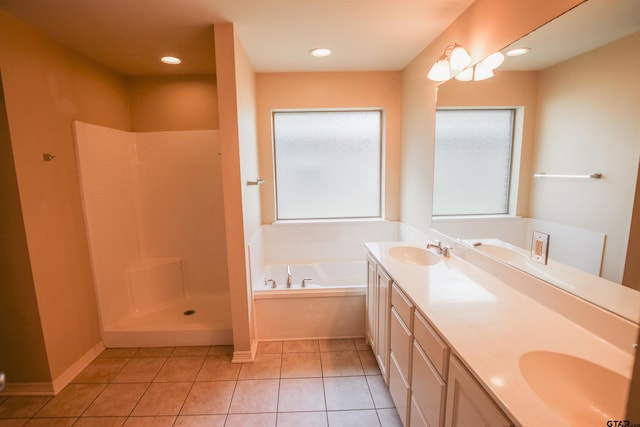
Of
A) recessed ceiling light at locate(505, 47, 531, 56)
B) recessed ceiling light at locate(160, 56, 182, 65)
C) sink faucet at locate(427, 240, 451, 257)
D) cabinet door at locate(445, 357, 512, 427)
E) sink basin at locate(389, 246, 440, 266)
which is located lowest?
cabinet door at locate(445, 357, 512, 427)

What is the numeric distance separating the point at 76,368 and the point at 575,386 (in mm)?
2997

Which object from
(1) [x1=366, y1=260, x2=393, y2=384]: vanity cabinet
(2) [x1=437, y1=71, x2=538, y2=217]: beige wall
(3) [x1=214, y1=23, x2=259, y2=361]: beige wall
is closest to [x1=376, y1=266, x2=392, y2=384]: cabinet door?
(1) [x1=366, y1=260, x2=393, y2=384]: vanity cabinet

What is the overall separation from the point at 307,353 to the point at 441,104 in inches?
87.6

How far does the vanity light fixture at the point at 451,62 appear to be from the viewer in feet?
5.60

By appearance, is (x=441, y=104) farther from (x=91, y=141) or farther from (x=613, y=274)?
(x=91, y=141)

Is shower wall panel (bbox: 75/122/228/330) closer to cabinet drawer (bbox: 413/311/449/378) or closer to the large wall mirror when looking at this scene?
cabinet drawer (bbox: 413/311/449/378)

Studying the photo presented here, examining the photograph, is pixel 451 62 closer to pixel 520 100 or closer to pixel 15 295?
pixel 520 100

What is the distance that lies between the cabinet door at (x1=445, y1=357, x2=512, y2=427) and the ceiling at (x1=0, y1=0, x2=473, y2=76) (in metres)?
1.93

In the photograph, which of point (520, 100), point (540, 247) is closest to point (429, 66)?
point (520, 100)

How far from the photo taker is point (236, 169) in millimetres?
2061

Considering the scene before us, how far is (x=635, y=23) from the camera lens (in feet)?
3.05

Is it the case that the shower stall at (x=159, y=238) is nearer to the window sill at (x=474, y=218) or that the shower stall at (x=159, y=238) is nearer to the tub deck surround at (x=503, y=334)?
the tub deck surround at (x=503, y=334)

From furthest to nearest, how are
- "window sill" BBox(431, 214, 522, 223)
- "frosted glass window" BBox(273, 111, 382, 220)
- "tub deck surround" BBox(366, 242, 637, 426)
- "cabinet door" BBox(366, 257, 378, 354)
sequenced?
"frosted glass window" BBox(273, 111, 382, 220)
"cabinet door" BBox(366, 257, 378, 354)
"window sill" BBox(431, 214, 522, 223)
"tub deck surround" BBox(366, 242, 637, 426)

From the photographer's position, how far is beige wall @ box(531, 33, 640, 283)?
38.2 inches
